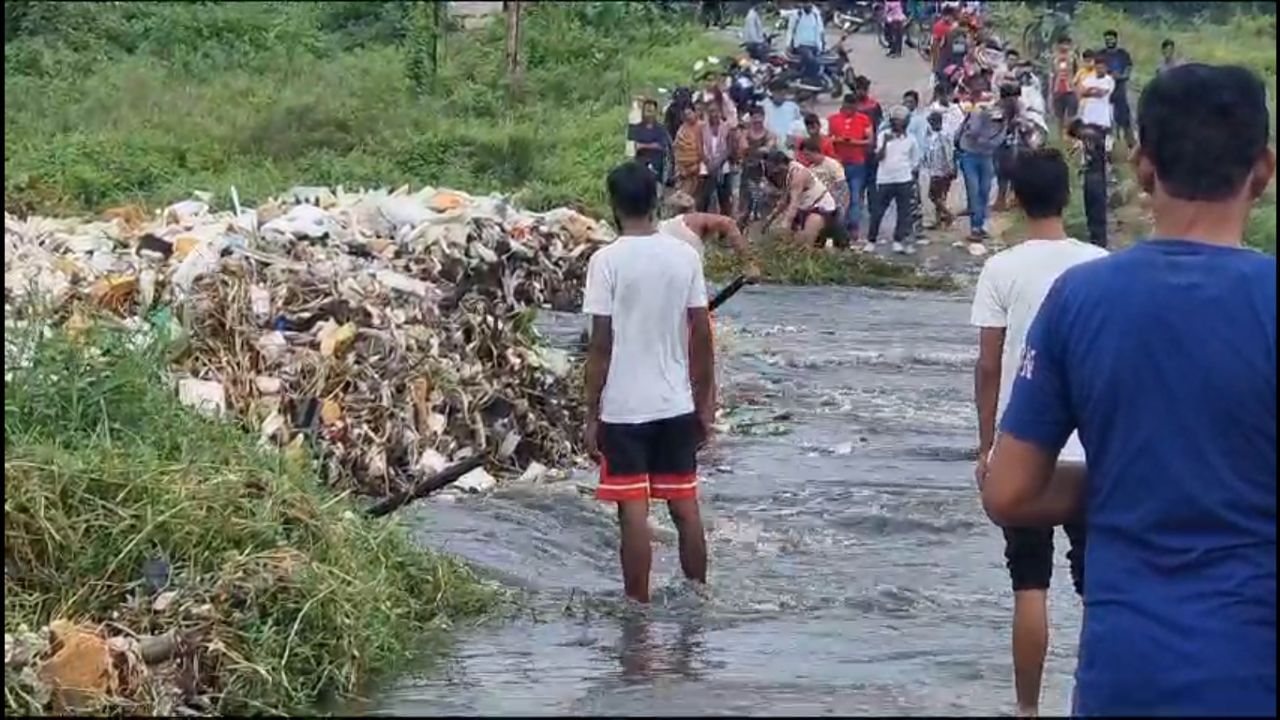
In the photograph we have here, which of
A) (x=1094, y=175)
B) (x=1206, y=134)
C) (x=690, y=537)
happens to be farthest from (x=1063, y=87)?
(x=1206, y=134)

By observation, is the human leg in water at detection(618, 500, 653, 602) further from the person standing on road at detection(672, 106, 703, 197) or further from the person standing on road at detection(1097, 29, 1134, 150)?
the person standing on road at detection(1097, 29, 1134, 150)

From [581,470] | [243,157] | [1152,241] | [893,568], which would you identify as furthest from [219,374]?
[243,157]

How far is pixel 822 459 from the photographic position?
Answer: 11.4 metres

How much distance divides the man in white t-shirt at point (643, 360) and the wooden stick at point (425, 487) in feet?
3.23

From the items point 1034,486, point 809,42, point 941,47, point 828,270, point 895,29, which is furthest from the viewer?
point 895,29

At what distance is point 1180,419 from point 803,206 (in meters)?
17.4

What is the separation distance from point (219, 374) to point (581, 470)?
213cm

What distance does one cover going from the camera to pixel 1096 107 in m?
23.4

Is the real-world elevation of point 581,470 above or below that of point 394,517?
below

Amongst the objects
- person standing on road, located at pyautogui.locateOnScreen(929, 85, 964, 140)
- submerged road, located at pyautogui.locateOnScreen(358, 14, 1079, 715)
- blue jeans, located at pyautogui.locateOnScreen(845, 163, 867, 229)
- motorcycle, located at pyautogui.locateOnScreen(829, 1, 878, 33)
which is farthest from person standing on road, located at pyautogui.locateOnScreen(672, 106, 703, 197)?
motorcycle, located at pyautogui.locateOnScreen(829, 1, 878, 33)

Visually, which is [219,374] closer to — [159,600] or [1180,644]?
[159,600]

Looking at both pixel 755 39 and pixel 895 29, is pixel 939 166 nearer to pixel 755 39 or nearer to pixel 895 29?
pixel 755 39

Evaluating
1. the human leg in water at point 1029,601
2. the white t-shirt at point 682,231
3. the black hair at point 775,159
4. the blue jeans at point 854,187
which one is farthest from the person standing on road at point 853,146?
the human leg in water at point 1029,601

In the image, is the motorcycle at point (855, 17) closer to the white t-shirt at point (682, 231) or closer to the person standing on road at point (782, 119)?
the person standing on road at point (782, 119)
